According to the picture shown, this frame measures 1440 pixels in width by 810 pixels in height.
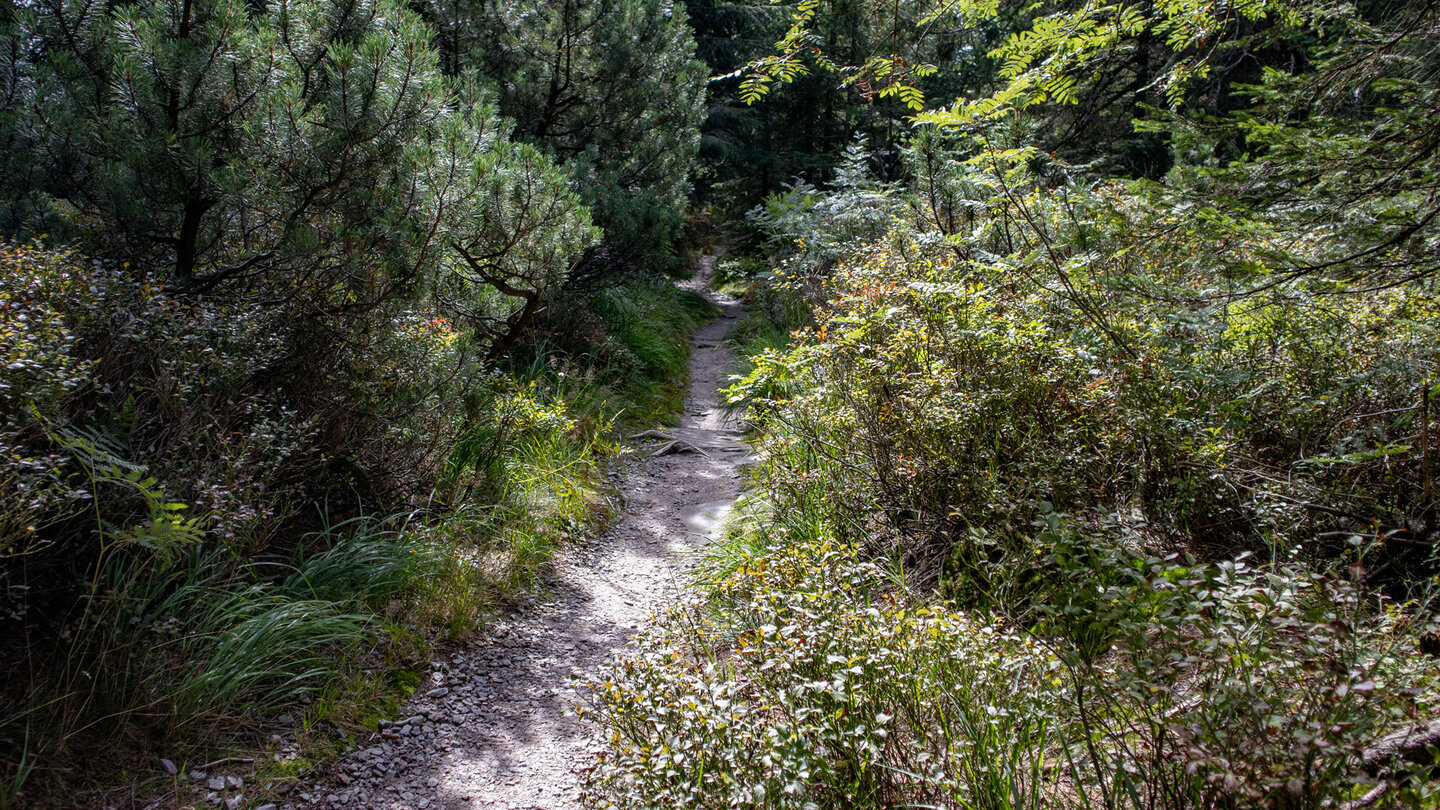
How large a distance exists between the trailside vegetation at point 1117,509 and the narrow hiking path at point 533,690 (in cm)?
44

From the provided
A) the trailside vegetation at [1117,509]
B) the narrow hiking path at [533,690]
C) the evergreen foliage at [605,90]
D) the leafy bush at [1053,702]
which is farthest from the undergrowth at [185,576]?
the evergreen foliage at [605,90]

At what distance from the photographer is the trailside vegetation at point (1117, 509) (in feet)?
5.86

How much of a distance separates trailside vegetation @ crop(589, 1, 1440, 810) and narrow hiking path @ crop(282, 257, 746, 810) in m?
0.44

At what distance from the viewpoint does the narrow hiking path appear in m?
2.96

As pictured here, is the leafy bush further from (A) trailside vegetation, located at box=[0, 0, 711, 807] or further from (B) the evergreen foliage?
(B) the evergreen foliage

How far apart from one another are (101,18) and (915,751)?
194 inches

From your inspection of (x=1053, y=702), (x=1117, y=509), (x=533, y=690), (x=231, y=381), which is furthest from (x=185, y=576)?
(x=1117, y=509)

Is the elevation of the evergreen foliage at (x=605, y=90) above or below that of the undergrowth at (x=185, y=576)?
above

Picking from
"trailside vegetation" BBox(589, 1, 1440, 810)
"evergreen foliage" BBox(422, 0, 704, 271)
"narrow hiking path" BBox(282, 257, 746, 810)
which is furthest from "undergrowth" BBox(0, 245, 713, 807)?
"evergreen foliage" BBox(422, 0, 704, 271)

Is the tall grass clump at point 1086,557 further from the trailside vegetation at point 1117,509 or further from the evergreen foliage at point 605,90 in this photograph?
the evergreen foliage at point 605,90

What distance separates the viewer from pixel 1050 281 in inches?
164

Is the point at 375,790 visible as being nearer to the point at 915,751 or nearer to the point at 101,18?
the point at 915,751

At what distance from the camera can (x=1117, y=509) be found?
3.47 meters

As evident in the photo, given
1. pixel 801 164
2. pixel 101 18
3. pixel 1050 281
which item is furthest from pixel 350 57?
pixel 801 164
